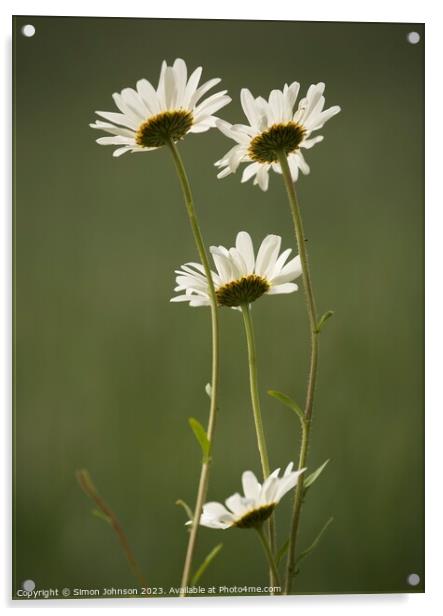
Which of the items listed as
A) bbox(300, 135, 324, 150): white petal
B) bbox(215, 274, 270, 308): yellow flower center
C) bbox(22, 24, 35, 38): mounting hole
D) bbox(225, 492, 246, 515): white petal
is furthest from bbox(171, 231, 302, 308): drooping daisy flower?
bbox(22, 24, 35, 38): mounting hole

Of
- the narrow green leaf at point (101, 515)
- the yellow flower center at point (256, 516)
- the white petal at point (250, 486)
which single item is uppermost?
the white petal at point (250, 486)

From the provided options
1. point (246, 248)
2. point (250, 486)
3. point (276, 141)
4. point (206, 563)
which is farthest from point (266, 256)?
point (206, 563)

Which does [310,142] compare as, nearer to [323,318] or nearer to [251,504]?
[323,318]

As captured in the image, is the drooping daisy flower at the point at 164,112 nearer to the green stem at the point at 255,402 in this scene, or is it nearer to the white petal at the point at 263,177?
the white petal at the point at 263,177

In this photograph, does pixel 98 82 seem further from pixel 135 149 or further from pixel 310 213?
pixel 310 213

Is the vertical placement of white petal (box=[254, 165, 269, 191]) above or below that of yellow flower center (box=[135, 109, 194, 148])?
below

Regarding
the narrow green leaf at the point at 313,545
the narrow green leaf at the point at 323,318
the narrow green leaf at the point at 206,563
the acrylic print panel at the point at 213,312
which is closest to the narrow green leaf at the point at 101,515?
the acrylic print panel at the point at 213,312

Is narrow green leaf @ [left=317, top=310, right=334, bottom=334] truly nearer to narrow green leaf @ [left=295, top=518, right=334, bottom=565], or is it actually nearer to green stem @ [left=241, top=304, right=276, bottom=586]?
green stem @ [left=241, top=304, right=276, bottom=586]
